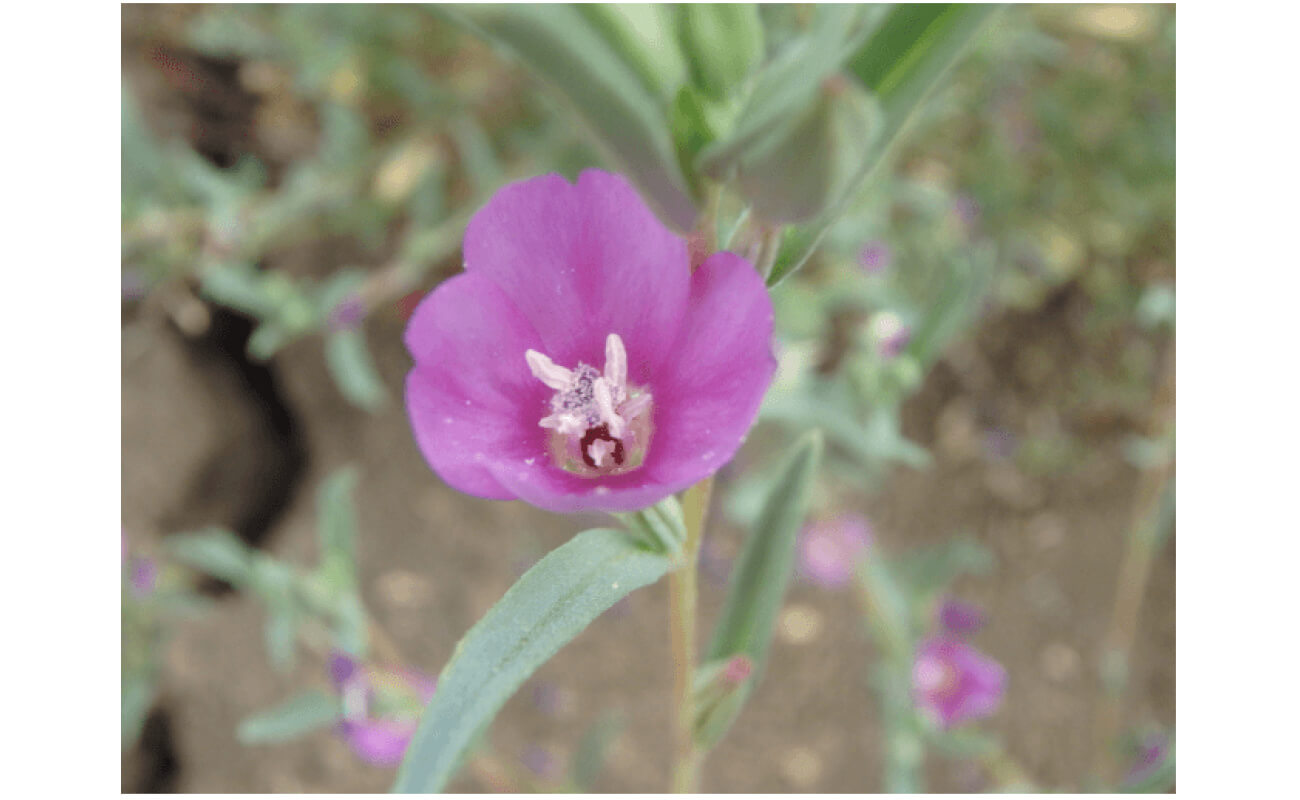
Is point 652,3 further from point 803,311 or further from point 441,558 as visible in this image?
point 441,558

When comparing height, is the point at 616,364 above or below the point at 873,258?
above

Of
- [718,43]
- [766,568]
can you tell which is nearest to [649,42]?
[718,43]

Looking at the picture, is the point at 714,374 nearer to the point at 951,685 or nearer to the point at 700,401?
the point at 700,401

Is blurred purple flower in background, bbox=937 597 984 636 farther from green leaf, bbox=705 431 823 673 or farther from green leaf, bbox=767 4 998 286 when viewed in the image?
green leaf, bbox=767 4 998 286

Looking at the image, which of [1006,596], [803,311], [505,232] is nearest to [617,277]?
[505,232]

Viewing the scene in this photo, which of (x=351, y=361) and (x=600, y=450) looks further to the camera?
(x=351, y=361)

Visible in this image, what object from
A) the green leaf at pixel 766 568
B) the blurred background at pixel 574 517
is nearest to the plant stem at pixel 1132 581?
the blurred background at pixel 574 517
